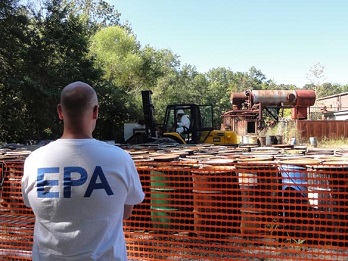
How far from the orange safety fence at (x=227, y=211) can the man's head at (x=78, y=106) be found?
3.03 metres

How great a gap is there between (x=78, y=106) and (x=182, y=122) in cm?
1261

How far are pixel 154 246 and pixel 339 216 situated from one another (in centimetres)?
236

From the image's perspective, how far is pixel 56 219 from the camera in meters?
1.93

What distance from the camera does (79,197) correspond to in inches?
74.5

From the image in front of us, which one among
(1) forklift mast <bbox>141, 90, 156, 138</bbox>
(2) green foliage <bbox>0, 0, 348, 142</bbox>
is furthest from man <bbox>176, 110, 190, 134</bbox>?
(2) green foliage <bbox>0, 0, 348, 142</bbox>

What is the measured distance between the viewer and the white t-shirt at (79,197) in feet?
6.22

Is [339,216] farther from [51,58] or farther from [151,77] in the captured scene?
[151,77]

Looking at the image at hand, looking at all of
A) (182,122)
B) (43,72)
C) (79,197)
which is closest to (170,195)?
(79,197)

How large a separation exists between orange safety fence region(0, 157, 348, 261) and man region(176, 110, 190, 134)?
871 centimetres

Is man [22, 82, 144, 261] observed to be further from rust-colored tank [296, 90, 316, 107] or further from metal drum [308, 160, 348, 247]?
rust-colored tank [296, 90, 316, 107]

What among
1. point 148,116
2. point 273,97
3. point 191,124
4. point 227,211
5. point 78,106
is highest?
point 273,97

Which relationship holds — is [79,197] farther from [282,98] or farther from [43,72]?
[282,98]

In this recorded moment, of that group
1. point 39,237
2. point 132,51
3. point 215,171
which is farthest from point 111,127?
point 39,237

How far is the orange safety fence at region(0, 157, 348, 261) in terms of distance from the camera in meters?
4.70
